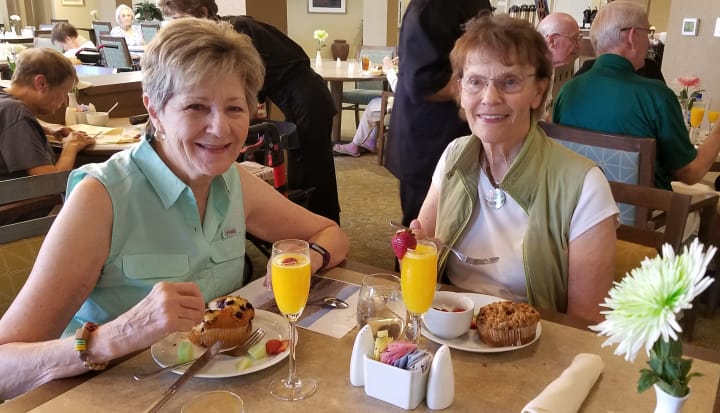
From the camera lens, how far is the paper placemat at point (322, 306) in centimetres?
129

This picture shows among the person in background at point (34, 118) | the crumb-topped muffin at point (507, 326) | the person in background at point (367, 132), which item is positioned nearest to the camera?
the crumb-topped muffin at point (507, 326)

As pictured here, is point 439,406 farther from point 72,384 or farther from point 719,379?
point 72,384

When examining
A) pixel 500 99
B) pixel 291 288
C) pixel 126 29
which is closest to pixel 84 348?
pixel 291 288

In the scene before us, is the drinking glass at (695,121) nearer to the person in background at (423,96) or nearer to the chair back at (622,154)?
the chair back at (622,154)

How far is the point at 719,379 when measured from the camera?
109 centimetres

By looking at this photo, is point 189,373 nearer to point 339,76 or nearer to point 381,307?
point 381,307

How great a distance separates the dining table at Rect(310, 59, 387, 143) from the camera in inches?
234

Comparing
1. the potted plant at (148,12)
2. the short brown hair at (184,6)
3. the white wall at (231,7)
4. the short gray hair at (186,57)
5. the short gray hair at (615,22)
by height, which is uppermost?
the potted plant at (148,12)

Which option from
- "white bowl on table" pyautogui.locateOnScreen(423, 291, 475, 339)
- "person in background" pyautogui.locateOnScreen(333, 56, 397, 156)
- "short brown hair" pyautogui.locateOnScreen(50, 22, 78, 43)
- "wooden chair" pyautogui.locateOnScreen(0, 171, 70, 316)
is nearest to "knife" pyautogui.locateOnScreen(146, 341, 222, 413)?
"white bowl on table" pyautogui.locateOnScreen(423, 291, 475, 339)

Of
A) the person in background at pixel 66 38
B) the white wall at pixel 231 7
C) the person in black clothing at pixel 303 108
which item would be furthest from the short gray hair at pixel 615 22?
the person in background at pixel 66 38

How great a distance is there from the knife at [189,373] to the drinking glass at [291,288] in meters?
0.13

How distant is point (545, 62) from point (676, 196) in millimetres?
552

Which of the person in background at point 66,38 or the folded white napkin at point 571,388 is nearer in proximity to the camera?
the folded white napkin at point 571,388

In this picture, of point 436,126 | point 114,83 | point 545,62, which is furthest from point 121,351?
point 114,83
